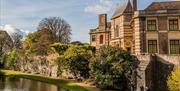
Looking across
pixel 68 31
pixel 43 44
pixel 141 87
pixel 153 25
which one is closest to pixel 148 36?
pixel 153 25

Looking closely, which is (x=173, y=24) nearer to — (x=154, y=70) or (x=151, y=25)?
(x=151, y=25)

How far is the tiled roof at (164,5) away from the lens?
3959cm

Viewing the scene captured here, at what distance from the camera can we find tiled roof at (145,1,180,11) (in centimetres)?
3959

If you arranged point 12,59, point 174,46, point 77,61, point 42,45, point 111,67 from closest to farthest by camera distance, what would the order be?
point 111,67, point 174,46, point 77,61, point 42,45, point 12,59

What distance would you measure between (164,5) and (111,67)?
37.4 ft

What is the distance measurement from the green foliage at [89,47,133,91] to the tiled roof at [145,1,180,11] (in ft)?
25.1

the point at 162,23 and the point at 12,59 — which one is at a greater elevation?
the point at 162,23

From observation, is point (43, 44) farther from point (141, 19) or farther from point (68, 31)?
point (141, 19)

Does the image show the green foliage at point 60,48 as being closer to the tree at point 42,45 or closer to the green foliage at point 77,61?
the tree at point 42,45

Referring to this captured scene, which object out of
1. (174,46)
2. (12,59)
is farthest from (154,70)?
(12,59)

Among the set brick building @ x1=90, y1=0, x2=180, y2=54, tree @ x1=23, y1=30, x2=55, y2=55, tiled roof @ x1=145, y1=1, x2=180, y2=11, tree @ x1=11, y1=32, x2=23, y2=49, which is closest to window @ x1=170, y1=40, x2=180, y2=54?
brick building @ x1=90, y1=0, x2=180, y2=54

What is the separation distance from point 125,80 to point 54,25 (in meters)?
51.7

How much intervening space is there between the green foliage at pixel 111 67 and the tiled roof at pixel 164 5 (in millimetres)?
7666

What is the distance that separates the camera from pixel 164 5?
133 ft
